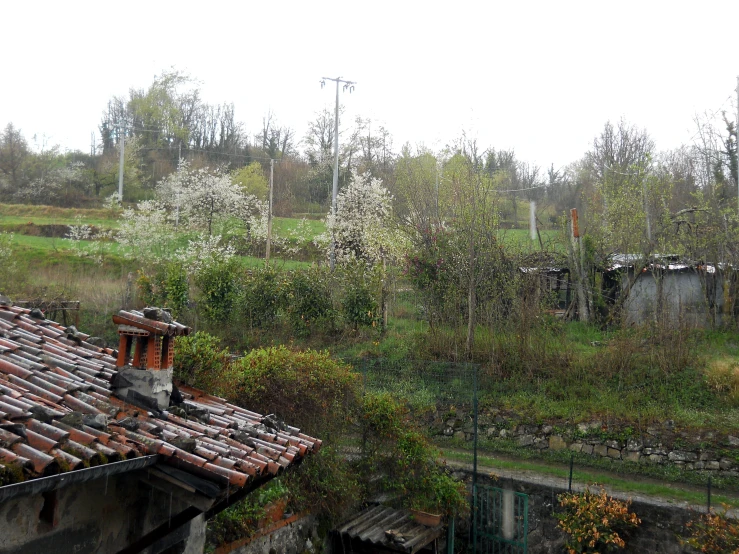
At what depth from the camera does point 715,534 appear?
32.0ft

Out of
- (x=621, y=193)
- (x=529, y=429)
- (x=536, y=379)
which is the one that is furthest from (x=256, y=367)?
(x=621, y=193)

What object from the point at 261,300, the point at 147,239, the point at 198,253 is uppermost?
the point at 147,239

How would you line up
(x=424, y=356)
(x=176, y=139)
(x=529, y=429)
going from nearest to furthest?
(x=529, y=429) → (x=424, y=356) → (x=176, y=139)

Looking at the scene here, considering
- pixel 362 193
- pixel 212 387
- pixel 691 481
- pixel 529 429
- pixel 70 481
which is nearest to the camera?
pixel 70 481

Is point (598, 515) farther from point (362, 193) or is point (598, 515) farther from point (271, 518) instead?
point (362, 193)

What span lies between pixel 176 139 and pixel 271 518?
48.2 meters

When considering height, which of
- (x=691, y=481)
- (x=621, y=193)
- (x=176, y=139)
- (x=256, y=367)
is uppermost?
(x=176, y=139)

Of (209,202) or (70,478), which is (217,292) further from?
(70,478)

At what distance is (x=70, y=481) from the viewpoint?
12.6 ft

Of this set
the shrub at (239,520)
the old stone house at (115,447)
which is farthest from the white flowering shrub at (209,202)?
the old stone house at (115,447)

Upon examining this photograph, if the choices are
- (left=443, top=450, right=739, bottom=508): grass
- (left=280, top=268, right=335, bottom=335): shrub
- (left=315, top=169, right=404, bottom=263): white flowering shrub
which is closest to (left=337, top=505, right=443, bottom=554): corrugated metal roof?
(left=443, top=450, right=739, bottom=508): grass

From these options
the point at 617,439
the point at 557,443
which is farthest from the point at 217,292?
the point at 617,439

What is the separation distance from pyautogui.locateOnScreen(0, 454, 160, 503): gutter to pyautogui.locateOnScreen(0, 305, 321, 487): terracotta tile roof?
5 centimetres

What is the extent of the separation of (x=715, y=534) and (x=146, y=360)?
8896mm
